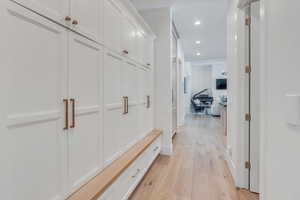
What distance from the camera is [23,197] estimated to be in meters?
0.90

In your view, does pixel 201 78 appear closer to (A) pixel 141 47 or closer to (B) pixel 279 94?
(A) pixel 141 47

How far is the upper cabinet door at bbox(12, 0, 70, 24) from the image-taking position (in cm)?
92

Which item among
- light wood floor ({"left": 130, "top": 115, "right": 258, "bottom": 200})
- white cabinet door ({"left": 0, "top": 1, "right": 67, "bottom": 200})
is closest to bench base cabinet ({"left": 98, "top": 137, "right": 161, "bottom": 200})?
light wood floor ({"left": 130, "top": 115, "right": 258, "bottom": 200})

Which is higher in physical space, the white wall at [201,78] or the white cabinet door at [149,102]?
the white wall at [201,78]

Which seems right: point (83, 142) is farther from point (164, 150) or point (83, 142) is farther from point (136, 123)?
point (164, 150)

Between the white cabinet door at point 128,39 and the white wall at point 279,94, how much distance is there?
143 cm

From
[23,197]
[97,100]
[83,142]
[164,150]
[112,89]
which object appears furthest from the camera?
[164,150]

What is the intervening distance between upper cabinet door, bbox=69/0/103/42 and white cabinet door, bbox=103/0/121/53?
10 centimetres

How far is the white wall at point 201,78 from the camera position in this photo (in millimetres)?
10883

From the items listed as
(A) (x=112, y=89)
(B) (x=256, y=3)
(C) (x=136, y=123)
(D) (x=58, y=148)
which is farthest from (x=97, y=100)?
(B) (x=256, y=3)

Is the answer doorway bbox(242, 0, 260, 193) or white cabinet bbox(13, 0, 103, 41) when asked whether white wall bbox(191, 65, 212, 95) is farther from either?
white cabinet bbox(13, 0, 103, 41)

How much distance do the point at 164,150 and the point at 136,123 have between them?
133cm

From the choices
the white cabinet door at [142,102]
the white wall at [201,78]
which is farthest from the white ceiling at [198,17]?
the white wall at [201,78]

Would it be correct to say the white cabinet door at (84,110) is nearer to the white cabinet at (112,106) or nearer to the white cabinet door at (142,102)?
the white cabinet at (112,106)
